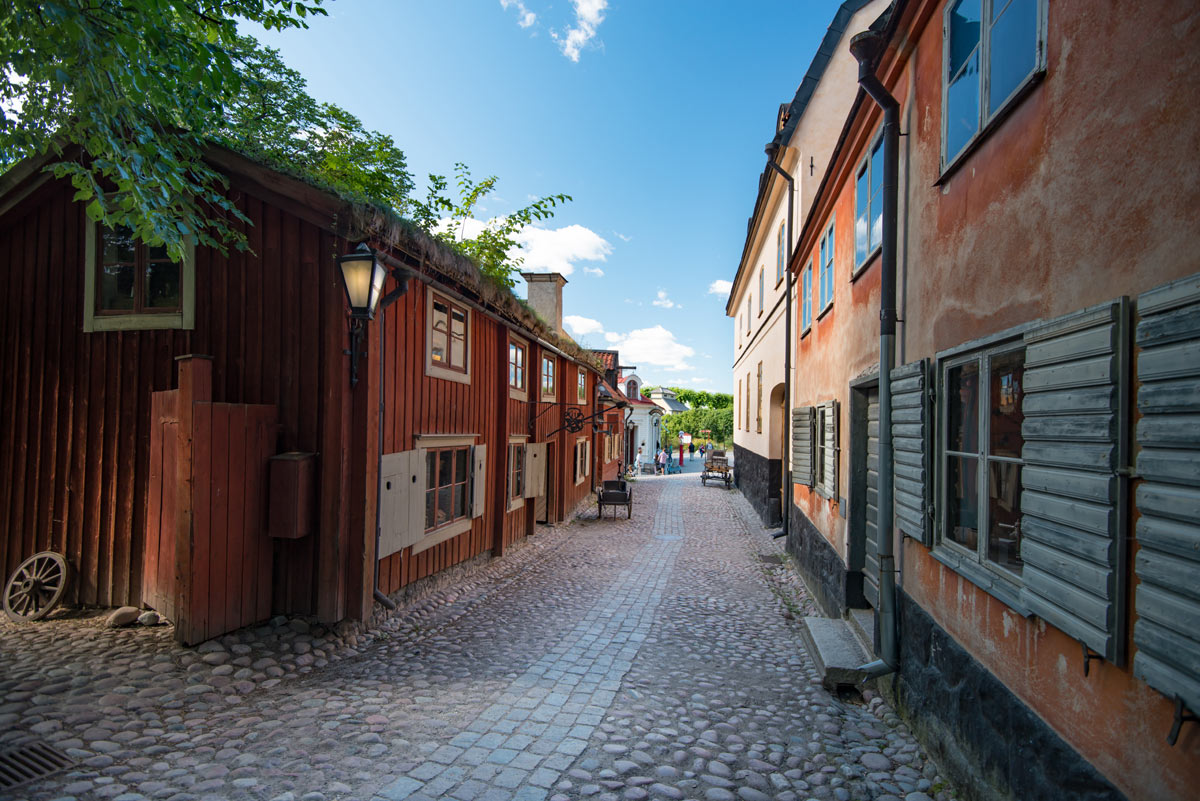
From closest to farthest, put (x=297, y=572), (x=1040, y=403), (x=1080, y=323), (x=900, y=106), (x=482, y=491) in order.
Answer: (x=1080, y=323)
(x=1040, y=403)
(x=900, y=106)
(x=297, y=572)
(x=482, y=491)

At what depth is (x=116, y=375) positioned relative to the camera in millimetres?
6152

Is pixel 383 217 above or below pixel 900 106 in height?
below

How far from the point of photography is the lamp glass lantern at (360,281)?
5.34 meters

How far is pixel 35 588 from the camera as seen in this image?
6.03 m

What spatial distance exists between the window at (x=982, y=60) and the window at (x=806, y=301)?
5.63 m

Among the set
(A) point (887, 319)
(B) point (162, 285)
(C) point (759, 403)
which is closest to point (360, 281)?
(B) point (162, 285)

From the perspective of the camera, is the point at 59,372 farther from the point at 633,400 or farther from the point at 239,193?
the point at 633,400

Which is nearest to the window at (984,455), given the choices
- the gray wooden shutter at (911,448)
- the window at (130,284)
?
the gray wooden shutter at (911,448)

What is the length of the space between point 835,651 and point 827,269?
4.91 m

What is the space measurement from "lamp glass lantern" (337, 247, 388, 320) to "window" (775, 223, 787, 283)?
9.54m

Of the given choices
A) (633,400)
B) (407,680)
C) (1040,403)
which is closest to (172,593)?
(407,680)

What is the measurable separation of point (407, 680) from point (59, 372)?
16.3 ft

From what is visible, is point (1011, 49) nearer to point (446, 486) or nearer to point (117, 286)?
point (446, 486)

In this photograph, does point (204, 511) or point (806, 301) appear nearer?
point (204, 511)
